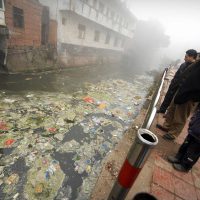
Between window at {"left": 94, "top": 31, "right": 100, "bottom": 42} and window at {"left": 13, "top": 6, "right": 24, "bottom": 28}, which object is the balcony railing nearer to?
window at {"left": 94, "top": 31, "right": 100, "bottom": 42}

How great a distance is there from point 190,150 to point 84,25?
14554 mm

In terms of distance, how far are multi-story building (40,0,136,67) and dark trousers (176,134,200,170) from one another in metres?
10.9

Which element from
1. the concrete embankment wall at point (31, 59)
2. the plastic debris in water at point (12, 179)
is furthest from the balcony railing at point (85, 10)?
the plastic debris in water at point (12, 179)

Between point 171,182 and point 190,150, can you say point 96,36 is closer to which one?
point 190,150

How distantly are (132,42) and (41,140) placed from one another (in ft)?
105

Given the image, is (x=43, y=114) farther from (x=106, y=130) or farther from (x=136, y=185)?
(x=136, y=185)

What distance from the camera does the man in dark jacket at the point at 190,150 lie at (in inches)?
91.3

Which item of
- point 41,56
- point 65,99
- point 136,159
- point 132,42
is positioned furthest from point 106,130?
point 132,42

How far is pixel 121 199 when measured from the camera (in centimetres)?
159

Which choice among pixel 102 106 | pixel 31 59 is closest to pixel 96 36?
pixel 31 59

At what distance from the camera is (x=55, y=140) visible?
13.0 ft

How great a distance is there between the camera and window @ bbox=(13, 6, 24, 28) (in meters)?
8.99

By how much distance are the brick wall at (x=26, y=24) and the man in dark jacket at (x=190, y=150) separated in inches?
371

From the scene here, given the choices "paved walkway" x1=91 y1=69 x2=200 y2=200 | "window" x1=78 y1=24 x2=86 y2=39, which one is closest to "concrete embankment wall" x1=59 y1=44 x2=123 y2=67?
"window" x1=78 y1=24 x2=86 y2=39
